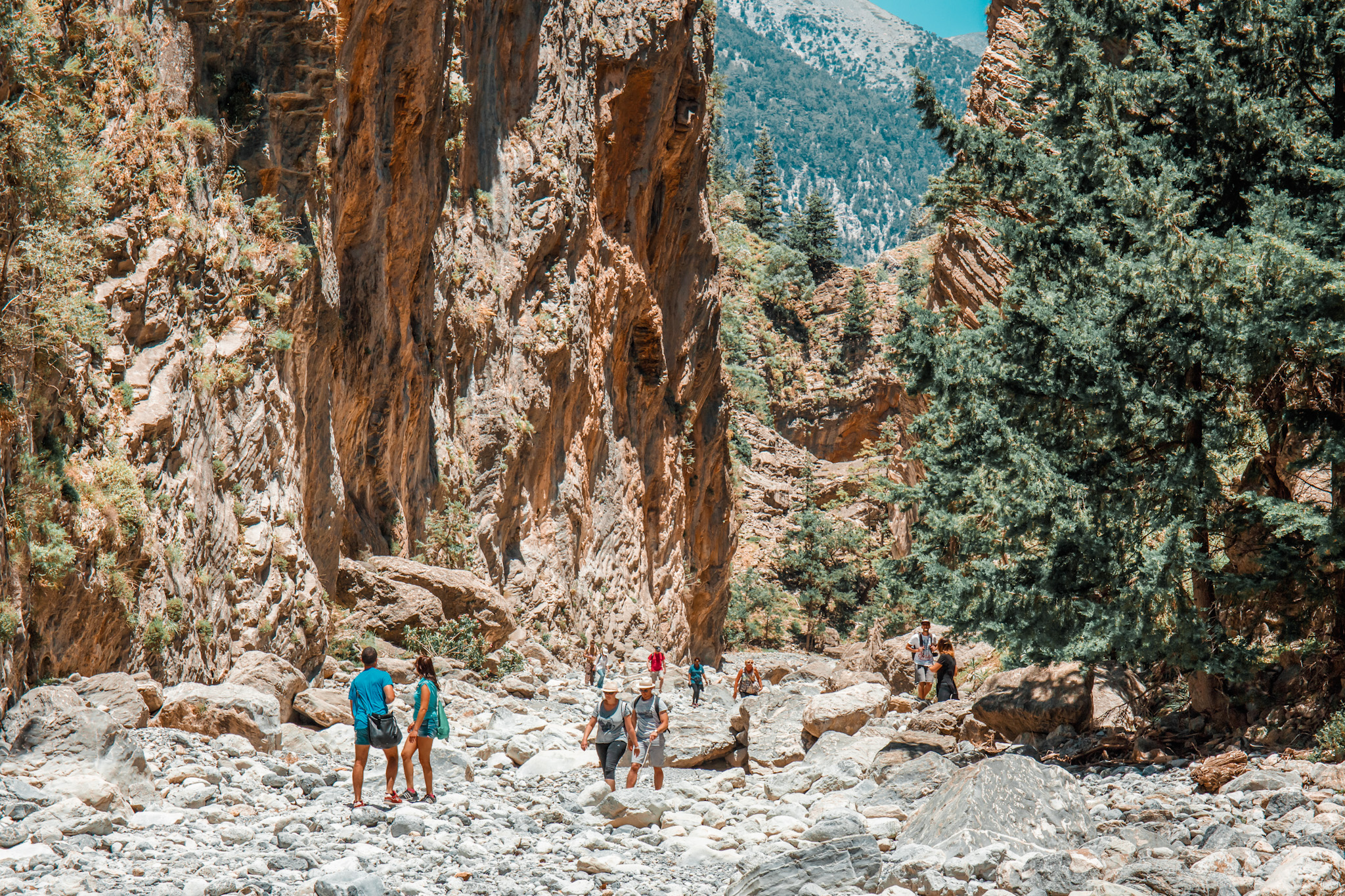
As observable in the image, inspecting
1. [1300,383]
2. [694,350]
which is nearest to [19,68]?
[1300,383]

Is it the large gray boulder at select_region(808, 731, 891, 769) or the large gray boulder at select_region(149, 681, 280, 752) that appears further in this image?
the large gray boulder at select_region(808, 731, 891, 769)

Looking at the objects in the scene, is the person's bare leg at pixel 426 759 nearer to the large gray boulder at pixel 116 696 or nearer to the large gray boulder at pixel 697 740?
the large gray boulder at pixel 116 696

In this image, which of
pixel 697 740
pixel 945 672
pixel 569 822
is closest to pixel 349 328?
pixel 697 740

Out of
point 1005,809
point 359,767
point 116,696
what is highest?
point 116,696

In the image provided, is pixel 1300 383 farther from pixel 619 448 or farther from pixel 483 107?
pixel 619 448

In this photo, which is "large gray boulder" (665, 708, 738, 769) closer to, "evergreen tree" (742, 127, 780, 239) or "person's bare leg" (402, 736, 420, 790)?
"person's bare leg" (402, 736, 420, 790)

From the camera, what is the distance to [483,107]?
1992 cm

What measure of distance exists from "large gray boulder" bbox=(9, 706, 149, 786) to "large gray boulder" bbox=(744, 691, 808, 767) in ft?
27.6

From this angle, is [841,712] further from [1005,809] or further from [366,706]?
[366,706]

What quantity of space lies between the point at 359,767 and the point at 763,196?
61428 mm

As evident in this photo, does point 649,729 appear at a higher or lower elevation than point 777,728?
higher

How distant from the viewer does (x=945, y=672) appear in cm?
1573

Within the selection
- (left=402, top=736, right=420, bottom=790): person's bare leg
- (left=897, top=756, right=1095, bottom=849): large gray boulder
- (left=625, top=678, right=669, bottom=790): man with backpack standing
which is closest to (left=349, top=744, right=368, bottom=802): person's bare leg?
(left=402, top=736, right=420, bottom=790): person's bare leg

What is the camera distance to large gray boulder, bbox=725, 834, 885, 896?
22.4 ft
